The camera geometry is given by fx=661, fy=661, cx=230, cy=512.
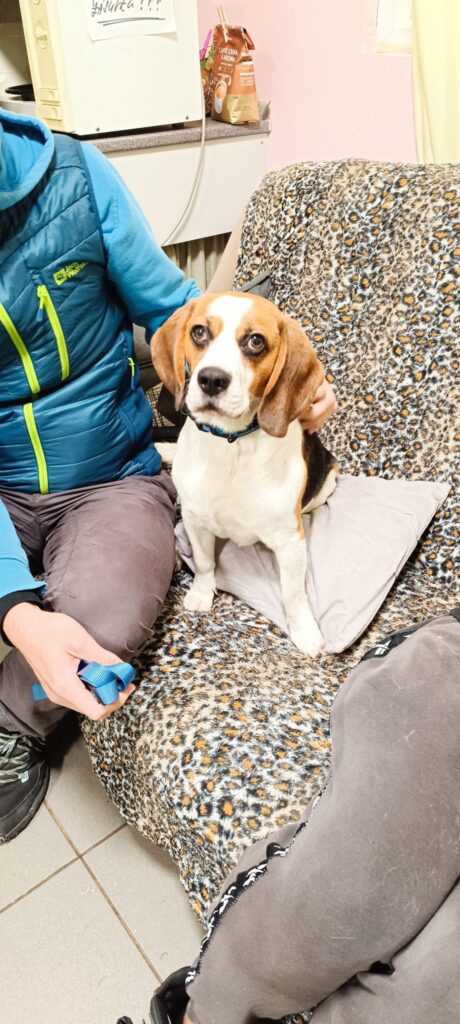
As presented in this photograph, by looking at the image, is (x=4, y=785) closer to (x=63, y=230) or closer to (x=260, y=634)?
(x=260, y=634)

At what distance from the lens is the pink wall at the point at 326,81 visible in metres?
1.80

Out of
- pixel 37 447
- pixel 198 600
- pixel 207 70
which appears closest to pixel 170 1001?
pixel 198 600

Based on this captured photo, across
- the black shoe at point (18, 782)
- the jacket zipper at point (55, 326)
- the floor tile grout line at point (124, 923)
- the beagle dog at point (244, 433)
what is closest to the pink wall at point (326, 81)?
the beagle dog at point (244, 433)

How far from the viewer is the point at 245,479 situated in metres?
1.06

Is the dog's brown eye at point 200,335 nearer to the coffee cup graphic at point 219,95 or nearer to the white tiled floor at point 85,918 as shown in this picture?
the white tiled floor at point 85,918

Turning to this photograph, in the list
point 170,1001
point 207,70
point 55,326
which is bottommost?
point 170,1001

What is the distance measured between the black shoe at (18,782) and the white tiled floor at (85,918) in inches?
1.1

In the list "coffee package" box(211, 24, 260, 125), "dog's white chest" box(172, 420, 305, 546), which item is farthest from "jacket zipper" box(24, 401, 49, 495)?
"coffee package" box(211, 24, 260, 125)

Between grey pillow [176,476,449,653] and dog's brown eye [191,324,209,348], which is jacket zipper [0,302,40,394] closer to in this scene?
dog's brown eye [191,324,209,348]

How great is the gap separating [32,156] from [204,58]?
1540 millimetres

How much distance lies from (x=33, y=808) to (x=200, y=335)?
3.02ft

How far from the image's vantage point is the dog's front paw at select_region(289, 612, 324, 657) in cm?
115

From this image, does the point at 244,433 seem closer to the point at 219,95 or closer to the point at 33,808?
the point at 33,808

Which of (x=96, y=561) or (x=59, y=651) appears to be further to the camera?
(x=96, y=561)
